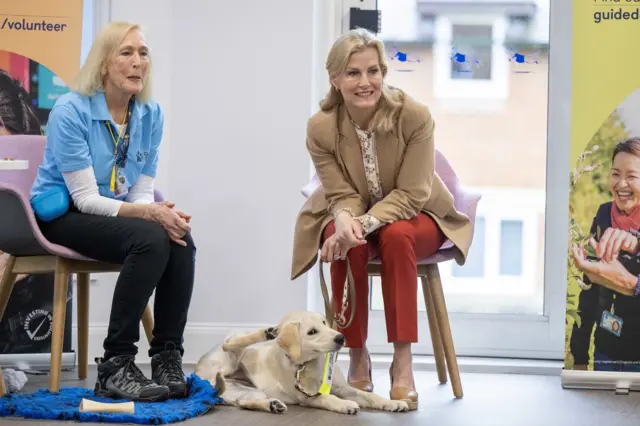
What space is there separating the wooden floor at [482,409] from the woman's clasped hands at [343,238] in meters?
0.48

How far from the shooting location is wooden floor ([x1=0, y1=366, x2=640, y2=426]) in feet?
8.37

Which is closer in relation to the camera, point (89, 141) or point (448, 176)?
point (89, 141)

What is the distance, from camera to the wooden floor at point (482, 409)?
2551 millimetres

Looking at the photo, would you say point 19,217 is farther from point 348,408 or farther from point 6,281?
point 348,408

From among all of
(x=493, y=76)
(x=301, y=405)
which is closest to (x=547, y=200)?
(x=493, y=76)

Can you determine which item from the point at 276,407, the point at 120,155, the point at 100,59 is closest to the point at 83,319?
the point at 120,155

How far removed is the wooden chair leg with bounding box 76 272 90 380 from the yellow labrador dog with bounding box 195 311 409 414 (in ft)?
2.18

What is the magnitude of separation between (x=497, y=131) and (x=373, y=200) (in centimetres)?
112

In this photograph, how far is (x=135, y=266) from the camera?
2.79 m

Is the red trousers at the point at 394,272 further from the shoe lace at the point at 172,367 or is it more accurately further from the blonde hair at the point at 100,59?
the blonde hair at the point at 100,59

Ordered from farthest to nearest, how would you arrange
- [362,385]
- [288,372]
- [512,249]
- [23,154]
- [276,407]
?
[512,249], [23,154], [362,385], [288,372], [276,407]

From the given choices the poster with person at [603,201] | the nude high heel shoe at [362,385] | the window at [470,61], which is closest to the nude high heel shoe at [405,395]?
the nude high heel shoe at [362,385]

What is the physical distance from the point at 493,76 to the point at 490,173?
0.40 metres

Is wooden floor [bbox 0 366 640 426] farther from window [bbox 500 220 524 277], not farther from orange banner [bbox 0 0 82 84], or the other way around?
orange banner [bbox 0 0 82 84]
